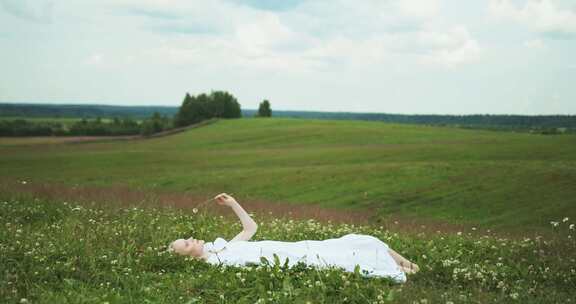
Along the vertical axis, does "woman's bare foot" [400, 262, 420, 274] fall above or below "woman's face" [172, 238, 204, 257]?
below

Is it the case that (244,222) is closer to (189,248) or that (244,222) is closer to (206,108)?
(189,248)

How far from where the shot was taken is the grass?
8.12m

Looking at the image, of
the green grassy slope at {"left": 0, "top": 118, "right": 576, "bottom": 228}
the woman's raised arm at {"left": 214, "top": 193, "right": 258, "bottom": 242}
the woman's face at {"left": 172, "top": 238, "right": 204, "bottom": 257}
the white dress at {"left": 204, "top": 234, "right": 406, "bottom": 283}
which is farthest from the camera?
the green grassy slope at {"left": 0, "top": 118, "right": 576, "bottom": 228}

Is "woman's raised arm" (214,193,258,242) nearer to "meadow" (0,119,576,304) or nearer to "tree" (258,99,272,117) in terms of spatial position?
"meadow" (0,119,576,304)

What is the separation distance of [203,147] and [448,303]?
233 feet

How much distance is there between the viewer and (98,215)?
48.4 ft

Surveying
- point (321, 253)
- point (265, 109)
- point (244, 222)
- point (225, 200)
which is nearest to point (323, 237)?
point (244, 222)

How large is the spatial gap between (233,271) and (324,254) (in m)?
1.68

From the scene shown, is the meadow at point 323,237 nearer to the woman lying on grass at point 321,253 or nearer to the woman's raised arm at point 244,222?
the woman lying on grass at point 321,253

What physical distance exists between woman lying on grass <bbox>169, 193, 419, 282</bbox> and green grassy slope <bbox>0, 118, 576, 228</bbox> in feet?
48.0

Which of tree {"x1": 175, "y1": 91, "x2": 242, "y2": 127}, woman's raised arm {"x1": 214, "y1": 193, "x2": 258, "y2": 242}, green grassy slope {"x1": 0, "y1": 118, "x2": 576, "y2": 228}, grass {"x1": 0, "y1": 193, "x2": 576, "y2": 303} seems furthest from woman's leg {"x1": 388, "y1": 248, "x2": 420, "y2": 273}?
tree {"x1": 175, "y1": 91, "x2": 242, "y2": 127}

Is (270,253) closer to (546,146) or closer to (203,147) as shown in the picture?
(546,146)

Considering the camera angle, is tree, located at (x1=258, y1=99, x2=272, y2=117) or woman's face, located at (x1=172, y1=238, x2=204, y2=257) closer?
woman's face, located at (x1=172, y1=238, x2=204, y2=257)

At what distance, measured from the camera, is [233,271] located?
9664 mm
